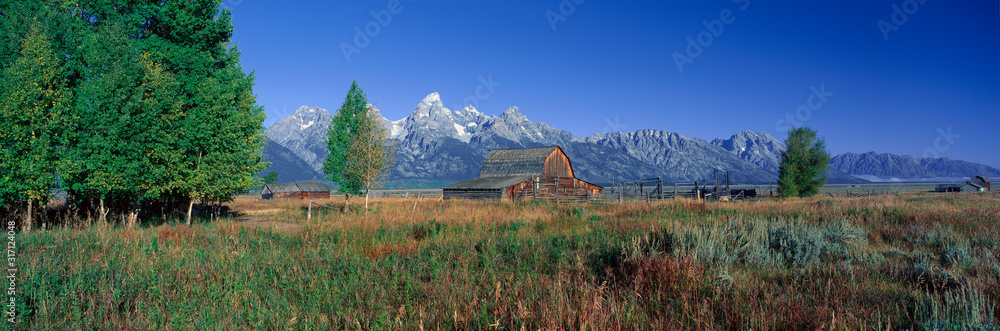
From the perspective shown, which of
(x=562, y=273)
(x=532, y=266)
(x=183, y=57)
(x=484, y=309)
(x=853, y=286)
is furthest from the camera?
(x=183, y=57)

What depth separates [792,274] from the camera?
551 cm

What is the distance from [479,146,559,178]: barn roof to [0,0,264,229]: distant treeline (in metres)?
30.9

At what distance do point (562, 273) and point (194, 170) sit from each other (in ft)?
43.0

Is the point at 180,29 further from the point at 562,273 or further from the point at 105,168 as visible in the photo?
the point at 562,273

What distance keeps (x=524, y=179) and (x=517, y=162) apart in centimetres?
554

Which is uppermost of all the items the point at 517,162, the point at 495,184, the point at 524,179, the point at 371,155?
the point at 517,162

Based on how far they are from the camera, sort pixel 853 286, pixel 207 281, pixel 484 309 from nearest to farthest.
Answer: pixel 484 309 < pixel 853 286 < pixel 207 281

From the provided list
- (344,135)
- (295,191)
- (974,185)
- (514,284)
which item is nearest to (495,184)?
(344,135)

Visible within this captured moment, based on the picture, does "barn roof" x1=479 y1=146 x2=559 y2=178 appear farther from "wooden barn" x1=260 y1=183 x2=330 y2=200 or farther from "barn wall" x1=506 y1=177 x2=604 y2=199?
"wooden barn" x1=260 y1=183 x2=330 y2=200

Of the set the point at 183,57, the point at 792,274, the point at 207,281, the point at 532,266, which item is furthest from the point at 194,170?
the point at 792,274

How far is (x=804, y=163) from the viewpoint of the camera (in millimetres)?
43562

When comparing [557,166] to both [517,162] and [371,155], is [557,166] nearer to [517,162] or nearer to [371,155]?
[517,162]

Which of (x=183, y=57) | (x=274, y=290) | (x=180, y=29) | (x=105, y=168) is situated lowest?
(x=274, y=290)

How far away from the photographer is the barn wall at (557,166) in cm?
4484
